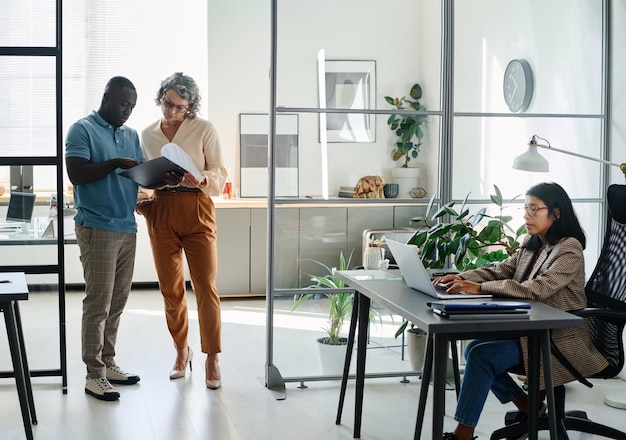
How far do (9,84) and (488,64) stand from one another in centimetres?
260

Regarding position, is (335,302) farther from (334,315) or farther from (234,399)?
(234,399)

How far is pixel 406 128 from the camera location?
452 cm

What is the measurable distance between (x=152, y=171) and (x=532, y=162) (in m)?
1.82

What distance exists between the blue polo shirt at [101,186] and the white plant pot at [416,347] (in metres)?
1.62

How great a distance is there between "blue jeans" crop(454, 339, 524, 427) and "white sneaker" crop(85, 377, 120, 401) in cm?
181

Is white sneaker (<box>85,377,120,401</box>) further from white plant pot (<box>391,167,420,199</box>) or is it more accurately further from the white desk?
white plant pot (<box>391,167,420,199</box>)

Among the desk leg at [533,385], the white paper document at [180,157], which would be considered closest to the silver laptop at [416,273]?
the desk leg at [533,385]

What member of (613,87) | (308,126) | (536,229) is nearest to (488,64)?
(613,87)

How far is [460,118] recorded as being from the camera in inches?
181

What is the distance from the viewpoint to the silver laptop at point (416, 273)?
303 centimetres

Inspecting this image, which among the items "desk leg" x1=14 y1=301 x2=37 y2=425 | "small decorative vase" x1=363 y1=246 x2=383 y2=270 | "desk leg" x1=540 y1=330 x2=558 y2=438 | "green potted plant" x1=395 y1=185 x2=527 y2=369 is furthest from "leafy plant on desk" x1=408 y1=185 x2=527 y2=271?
"desk leg" x1=14 y1=301 x2=37 y2=425

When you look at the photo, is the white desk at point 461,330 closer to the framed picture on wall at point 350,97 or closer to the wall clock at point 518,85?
the framed picture on wall at point 350,97

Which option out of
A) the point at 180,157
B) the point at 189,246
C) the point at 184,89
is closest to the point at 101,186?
the point at 180,157

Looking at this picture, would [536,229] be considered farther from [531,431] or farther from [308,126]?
[308,126]
